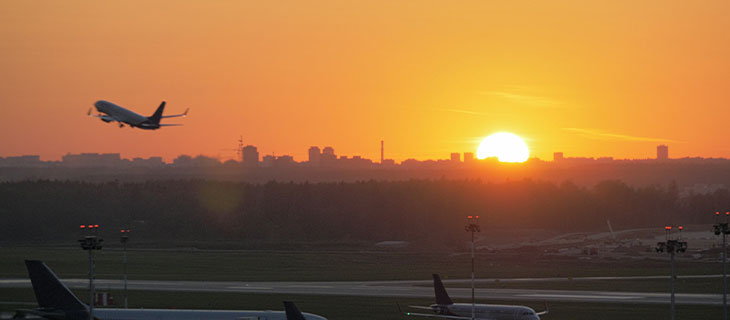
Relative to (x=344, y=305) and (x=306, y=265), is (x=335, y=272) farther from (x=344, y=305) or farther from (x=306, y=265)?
(x=344, y=305)

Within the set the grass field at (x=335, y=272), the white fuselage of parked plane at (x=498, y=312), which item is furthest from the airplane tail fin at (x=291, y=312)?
the grass field at (x=335, y=272)

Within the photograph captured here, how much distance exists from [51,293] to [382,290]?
4915cm

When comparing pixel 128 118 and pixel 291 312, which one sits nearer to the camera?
pixel 291 312

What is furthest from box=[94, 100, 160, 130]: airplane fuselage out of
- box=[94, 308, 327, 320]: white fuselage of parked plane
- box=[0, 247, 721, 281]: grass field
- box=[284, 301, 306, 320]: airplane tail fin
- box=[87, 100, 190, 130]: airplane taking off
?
box=[284, 301, 306, 320]: airplane tail fin

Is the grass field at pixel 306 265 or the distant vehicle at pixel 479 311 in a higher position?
the distant vehicle at pixel 479 311

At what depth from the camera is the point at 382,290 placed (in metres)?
101

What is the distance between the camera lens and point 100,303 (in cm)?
7962

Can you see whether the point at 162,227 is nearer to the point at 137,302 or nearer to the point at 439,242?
the point at 439,242

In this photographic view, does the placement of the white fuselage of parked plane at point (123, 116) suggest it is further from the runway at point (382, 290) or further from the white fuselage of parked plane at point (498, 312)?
the white fuselage of parked plane at point (498, 312)

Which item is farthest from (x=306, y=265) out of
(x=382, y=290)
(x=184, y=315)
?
(x=184, y=315)

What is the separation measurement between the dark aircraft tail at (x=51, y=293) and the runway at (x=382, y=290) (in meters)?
39.2

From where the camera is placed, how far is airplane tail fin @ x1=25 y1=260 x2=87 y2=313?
5772 cm

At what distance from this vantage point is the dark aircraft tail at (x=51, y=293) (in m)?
57.8

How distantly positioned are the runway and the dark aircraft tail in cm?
3925
